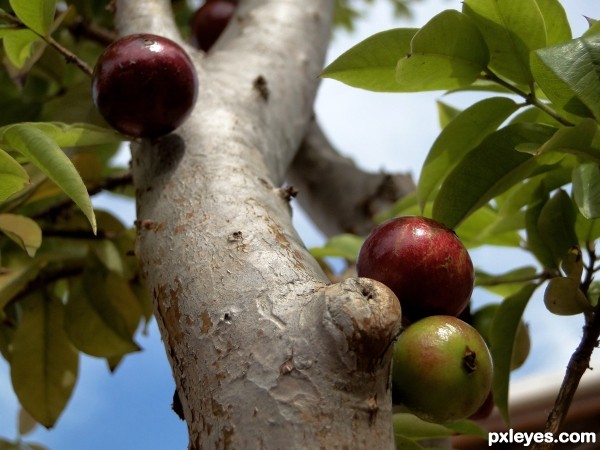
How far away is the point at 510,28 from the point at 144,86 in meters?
0.54

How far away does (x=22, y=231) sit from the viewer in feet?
3.98

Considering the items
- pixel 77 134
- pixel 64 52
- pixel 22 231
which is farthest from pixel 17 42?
pixel 22 231

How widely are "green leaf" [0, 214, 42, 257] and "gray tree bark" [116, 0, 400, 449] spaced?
16cm

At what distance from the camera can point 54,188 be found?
1.46 meters

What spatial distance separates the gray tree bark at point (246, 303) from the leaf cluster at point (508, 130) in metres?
0.24

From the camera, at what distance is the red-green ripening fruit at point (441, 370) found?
0.86 metres

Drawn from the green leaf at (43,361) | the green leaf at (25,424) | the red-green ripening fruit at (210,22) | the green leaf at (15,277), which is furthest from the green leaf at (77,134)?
the red-green ripening fruit at (210,22)

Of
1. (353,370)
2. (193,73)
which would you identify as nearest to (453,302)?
(353,370)

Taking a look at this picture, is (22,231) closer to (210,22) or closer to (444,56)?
(444,56)

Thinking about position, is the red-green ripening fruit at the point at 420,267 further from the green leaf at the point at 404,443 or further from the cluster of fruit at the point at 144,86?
the cluster of fruit at the point at 144,86

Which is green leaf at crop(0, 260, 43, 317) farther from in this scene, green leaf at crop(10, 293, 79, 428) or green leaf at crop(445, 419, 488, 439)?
green leaf at crop(445, 419, 488, 439)

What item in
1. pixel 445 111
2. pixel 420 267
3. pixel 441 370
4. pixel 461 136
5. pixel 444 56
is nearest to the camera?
pixel 441 370

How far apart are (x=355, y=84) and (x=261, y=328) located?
454 mm

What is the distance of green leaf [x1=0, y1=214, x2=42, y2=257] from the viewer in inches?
47.1
